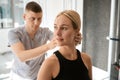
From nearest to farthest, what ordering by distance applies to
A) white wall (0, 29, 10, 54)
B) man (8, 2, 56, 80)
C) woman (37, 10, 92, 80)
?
woman (37, 10, 92, 80)
man (8, 2, 56, 80)
white wall (0, 29, 10, 54)

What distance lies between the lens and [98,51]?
93.0 inches

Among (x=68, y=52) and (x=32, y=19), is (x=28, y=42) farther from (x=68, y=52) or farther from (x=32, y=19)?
(x=68, y=52)

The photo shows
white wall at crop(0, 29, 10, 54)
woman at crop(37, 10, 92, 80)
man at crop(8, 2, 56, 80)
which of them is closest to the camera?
woman at crop(37, 10, 92, 80)

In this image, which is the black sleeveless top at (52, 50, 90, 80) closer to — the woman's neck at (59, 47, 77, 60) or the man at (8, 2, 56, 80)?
the woman's neck at (59, 47, 77, 60)

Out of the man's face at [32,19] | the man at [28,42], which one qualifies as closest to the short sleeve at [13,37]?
the man at [28,42]

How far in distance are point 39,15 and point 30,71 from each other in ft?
1.68

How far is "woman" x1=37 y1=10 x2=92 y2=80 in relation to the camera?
0.95 metres

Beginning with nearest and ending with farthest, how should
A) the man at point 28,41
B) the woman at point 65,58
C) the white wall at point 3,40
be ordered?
the woman at point 65,58 → the man at point 28,41 → the white wall at point 3,40

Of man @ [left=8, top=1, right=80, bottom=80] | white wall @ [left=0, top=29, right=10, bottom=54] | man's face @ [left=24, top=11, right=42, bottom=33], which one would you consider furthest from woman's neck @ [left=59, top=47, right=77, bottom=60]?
white wall @ [left=0, top=29, right=10, bottom=54]

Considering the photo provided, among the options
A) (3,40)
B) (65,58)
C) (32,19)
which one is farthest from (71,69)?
(3,40)

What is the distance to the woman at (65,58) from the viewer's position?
37.3 inches

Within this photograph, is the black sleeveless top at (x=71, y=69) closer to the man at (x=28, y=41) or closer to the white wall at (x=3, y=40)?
the man at (x=28, y=41)

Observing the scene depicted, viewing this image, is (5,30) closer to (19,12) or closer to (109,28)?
Answer: (19,12)

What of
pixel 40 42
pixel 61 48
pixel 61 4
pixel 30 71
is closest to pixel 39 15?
pixel 40 42
